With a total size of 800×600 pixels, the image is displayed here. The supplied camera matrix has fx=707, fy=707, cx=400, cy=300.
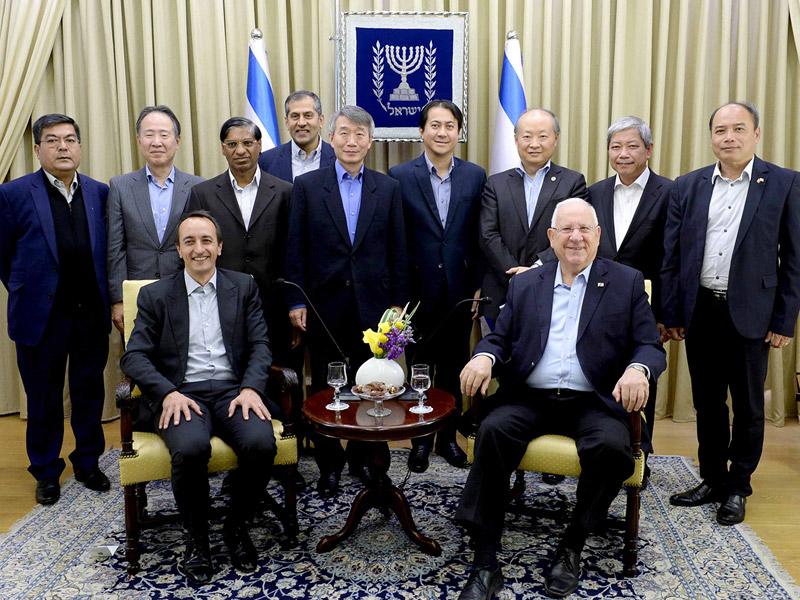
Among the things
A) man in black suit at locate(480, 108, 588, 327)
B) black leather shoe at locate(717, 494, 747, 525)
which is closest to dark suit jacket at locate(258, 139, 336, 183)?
man in black suit at locate(480, 108, 588, 327)

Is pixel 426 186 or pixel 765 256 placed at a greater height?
pixel 426 186

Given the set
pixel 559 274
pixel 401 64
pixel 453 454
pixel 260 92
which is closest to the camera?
pixel 559 274

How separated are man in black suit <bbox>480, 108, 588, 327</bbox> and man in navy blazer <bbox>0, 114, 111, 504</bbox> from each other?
1998 millimetres

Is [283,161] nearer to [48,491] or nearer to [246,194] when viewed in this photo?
[246,194]

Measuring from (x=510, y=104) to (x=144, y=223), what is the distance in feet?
7.64

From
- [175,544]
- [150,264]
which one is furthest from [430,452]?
[150,264]

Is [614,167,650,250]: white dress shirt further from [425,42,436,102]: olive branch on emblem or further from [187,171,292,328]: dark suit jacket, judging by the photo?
[187,171,292,328]: dark suit jacket

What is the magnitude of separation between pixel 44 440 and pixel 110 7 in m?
2.83

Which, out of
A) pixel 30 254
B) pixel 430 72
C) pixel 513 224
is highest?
pixel 430 72

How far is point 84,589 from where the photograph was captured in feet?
8.82

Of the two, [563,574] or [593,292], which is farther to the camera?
[593,292]

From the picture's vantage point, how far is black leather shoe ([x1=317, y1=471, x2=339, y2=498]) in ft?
11.5

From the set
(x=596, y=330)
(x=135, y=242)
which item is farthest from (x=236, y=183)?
(x=596, y=330)

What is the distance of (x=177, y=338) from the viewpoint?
3.02 m
